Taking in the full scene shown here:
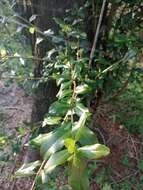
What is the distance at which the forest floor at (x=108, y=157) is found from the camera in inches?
80.0

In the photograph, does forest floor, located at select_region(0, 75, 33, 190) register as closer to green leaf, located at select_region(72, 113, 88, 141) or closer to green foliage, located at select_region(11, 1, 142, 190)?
green foliage, located at select_region(11, 1, 142, 190)

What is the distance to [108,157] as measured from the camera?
7.09 ft

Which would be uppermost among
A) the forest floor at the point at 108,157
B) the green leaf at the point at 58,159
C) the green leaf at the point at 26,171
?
the green leaf at the point at 58,159

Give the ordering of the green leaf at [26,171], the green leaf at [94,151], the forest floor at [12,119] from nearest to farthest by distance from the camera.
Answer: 1. the green leaf at [94,151]
2. the green leaf at [26,171]
3. the forest floor at [12,119]

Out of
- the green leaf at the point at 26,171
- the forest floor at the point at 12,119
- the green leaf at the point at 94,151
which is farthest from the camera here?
the forest floor at the point at 12,119

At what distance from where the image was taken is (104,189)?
6.46ft

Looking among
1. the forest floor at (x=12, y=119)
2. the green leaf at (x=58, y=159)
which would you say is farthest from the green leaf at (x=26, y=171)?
the forest floor at (x=12, y=119)

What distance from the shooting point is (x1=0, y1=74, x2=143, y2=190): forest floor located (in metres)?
Result: 2.03

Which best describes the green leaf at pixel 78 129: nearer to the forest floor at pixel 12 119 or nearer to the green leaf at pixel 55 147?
the green leaf at pixel 55 147

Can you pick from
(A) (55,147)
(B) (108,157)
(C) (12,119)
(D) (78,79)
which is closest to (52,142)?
(A) (55,147)

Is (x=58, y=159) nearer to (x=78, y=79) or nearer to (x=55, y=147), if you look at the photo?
(x=55, y=147)

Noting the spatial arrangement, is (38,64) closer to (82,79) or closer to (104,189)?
(82,79)

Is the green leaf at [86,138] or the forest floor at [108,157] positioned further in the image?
the forest floor at [108,157]

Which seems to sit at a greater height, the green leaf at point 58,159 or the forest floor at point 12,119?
the green leaf at point 58,159
